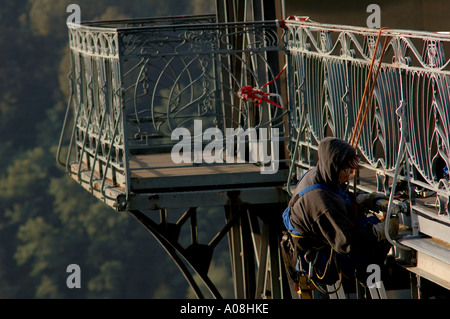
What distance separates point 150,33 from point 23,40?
8149 cm

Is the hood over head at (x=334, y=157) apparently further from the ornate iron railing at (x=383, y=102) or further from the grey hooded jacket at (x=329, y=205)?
the ornate iron railing at (x=383, y=102)

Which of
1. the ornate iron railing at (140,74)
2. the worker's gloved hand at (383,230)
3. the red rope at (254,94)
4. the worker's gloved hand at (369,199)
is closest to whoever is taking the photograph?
the worker's gloved hand at (383,230)

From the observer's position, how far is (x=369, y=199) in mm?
5883

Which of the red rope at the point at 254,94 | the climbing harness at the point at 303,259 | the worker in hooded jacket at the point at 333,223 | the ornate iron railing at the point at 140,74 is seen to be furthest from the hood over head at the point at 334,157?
the red rope at the point at 254,94

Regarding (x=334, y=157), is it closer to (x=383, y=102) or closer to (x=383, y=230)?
(x=383, y=230)

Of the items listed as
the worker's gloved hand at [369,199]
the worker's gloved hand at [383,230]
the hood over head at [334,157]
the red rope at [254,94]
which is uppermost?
the red rope at [254,94]

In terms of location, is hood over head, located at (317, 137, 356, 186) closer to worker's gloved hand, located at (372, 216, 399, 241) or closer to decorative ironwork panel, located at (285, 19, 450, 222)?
decorative ironwork panel, located at (285, 19, 450, 222)

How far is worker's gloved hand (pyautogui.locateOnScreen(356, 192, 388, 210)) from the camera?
5863 millimetres

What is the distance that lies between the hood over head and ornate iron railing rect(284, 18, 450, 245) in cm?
35

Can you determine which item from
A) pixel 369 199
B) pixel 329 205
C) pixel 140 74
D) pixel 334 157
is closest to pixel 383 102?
pixel 369 199

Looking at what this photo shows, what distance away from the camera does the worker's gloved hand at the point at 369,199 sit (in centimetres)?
586

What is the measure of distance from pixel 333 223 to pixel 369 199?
54 centimetres
